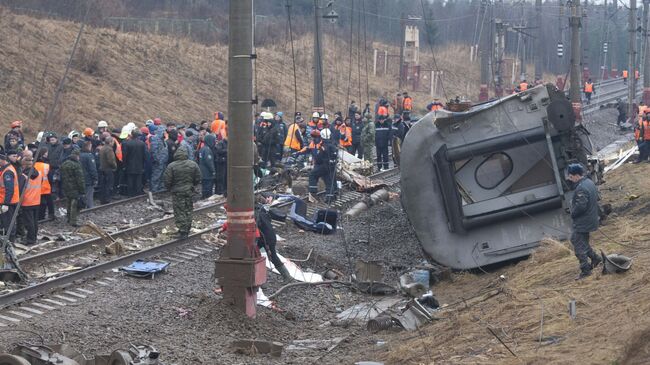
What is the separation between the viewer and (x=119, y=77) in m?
39.3

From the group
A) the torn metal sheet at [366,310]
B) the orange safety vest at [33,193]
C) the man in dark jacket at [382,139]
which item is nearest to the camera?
the torn metal sheet at [366,310]

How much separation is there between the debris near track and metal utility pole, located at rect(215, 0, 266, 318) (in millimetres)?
1974

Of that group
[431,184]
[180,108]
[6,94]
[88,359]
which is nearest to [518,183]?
[431,184]

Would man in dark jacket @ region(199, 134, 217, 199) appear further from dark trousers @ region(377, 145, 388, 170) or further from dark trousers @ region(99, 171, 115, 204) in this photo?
dark trousers @ region(377, 145, 388, 170)

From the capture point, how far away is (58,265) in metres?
16.0

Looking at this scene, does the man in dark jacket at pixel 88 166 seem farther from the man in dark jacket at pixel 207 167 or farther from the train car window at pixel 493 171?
the train car window at pixel 493 171

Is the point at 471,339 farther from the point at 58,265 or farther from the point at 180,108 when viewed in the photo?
the point at 180,108

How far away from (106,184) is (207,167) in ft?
7.28

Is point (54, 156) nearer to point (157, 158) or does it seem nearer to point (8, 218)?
point (157, 158)

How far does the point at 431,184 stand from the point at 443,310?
332cm

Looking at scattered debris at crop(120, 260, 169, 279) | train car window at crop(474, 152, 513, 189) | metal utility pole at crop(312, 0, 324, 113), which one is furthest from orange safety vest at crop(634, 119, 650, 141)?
scattered debris at crop(120, 260, 169, 279)

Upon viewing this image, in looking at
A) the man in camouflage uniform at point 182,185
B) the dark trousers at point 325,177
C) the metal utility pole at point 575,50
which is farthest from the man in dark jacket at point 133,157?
the metal utility pole at point 575,50

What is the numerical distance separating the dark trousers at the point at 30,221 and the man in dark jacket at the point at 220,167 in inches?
260

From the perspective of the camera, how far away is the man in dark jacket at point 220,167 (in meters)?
23.7
